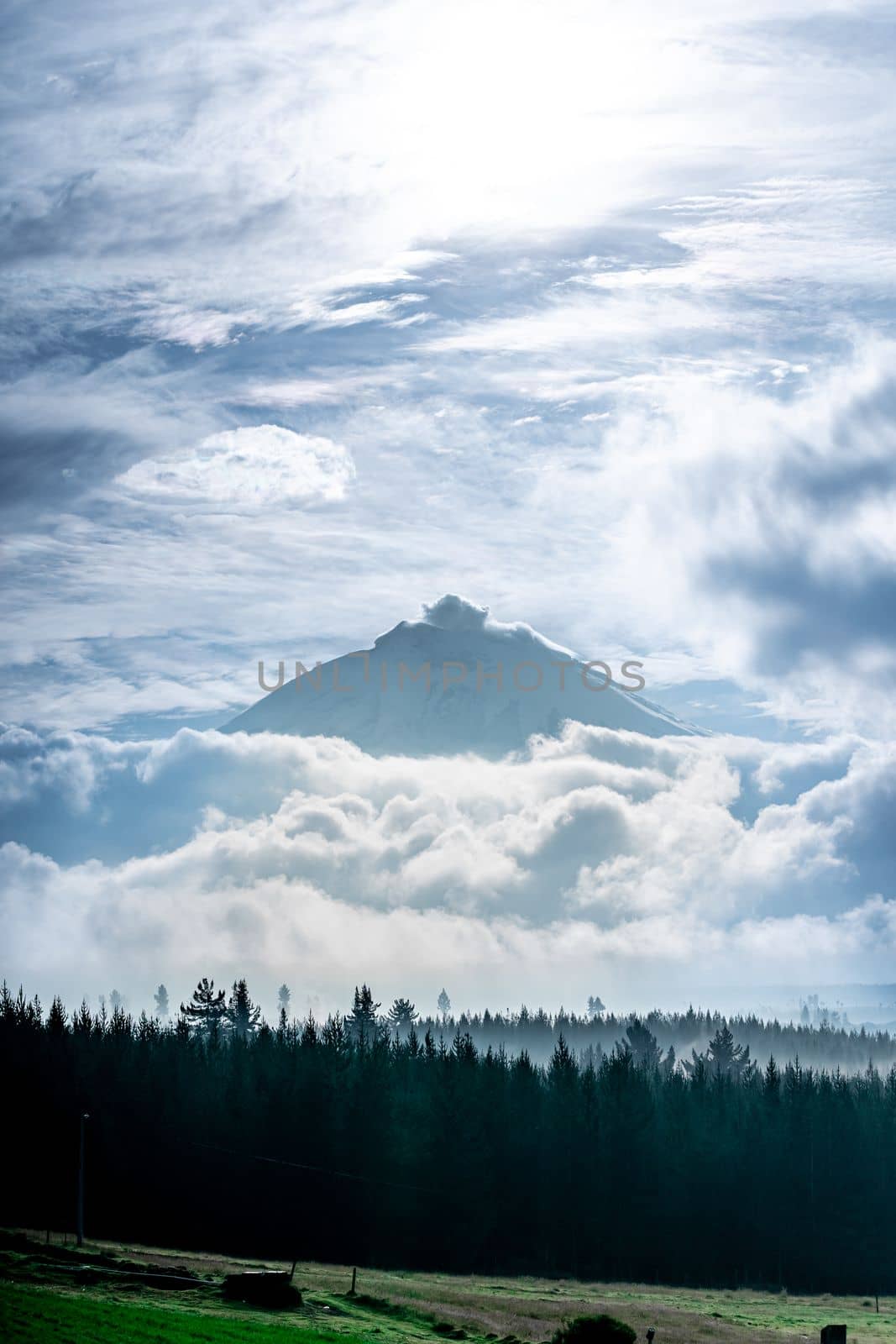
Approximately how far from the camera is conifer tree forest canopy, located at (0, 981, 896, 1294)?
356ft

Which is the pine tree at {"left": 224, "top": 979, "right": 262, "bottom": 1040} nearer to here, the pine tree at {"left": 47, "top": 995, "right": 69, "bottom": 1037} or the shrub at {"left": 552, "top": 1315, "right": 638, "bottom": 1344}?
the pine tree at {"left": 47, "top": 995, "right": 69, "bottom": 1037}

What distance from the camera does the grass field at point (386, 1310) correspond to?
46.7 metres

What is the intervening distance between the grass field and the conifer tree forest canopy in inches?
346

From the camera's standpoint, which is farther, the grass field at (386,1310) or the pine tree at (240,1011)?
the pine tree at (240,1011)

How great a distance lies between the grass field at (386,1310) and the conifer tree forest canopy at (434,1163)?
346 inches

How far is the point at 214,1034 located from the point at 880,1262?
7059cm

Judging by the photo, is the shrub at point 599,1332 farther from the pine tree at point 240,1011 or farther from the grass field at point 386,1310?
the pine tree at point 240,1011

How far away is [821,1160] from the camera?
13050 centimetres

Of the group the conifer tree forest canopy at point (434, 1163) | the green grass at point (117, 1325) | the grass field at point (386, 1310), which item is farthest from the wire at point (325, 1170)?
the green grass at point (117, 1325)

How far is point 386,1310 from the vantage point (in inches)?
2685

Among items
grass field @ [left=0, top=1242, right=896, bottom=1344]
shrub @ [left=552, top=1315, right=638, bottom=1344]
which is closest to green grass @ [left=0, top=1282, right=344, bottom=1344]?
grass field @ [left=0, top=1242, right=896, bottom=1344]

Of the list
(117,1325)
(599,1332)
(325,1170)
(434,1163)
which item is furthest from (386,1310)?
(434,1163)

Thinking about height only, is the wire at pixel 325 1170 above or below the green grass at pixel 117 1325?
below

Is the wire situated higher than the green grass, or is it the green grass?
the green grass
